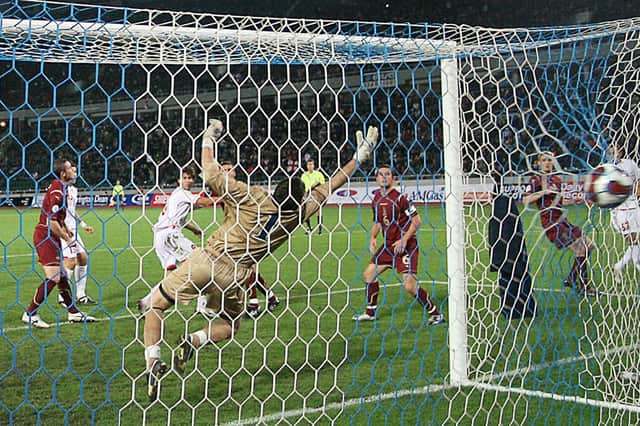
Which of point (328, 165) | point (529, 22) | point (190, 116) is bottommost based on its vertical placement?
point (328, 165)

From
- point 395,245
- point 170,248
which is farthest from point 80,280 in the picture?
point 395,245

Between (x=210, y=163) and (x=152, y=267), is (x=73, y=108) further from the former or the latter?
(x=210, y=163)

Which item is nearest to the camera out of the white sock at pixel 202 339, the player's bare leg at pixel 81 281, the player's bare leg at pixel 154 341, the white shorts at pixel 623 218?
the player's bare leg at pixel 154 341

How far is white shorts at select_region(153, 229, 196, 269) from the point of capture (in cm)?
822

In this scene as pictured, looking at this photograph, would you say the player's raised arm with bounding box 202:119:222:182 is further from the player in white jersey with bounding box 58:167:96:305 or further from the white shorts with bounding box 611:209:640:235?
the player in white jersey with bounding box 58:167:96:305

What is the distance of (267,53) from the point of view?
417 cm

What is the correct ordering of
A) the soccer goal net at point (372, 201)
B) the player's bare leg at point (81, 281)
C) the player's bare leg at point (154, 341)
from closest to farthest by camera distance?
the soccer goal net at point (372, 201) < the player's bare leg at point (154, 341) < the player's bare leg at point (81, 281)

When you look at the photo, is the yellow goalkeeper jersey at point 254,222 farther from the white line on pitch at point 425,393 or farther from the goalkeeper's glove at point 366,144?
Result: the white line on pitch at point 425,393

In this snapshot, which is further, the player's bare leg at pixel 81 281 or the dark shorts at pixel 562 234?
the player's bare leg at pixel 81 281

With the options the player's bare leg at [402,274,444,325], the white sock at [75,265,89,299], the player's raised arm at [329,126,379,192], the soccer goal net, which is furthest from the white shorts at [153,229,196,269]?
the player's raised arm at [329,126,379,192]

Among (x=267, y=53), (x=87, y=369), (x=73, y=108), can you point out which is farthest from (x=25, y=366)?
(x=73, y=108)

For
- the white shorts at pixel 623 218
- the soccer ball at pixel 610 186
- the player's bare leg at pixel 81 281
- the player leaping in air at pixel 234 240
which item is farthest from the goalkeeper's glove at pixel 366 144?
the player's bare leg at pixel 81 281

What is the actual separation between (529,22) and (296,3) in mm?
9882

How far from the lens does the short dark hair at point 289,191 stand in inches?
159
